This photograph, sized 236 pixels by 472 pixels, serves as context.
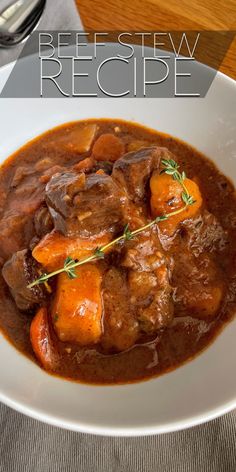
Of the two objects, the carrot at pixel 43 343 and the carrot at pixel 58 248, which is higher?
the carrot at pixel 58 248

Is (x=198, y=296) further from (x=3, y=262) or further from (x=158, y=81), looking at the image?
(x=158, y=81)

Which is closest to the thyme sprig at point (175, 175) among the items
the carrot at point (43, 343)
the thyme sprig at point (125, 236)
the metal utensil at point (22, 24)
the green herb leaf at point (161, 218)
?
the thyme sprig at point (125, 236)

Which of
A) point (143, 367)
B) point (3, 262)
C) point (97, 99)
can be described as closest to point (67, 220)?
point (3, 262)

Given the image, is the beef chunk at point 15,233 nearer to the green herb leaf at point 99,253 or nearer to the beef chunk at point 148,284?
the green herb leaf at point 99,253

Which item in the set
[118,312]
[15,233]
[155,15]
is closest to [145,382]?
[118,312]

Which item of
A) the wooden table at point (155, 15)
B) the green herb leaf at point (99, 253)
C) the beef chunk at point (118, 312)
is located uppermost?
the wooden table at point (155, 15)

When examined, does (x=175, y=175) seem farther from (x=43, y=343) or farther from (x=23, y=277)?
(x=43, y=343)

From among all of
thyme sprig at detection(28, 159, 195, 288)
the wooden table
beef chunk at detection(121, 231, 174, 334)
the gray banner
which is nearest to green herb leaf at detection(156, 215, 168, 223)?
thyme sprig at detection(28, 159, 195, 288)
